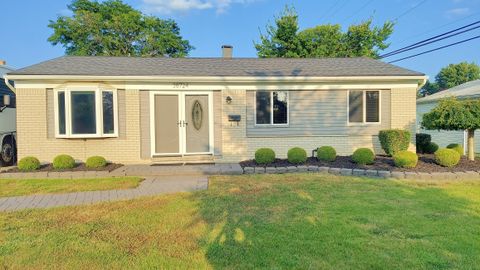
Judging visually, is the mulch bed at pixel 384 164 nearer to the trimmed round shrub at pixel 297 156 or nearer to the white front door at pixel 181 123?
the trimmed round shrub at pixel 297 156

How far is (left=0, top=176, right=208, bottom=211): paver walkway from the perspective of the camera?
17.7ft

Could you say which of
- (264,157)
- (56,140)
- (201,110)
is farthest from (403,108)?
(56,140)

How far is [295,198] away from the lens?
218 inches

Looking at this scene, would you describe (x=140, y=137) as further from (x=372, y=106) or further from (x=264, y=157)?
(x=372, y=106)

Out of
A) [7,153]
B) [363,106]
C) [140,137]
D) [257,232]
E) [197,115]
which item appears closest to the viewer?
[257,232]

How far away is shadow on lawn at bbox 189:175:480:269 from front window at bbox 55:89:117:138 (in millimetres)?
4867

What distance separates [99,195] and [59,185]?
1623 millimetres

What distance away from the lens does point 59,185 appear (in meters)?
6.90

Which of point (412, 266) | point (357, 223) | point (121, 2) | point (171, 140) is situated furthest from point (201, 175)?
point (121, 2)

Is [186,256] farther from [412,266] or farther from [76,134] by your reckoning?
[76,134]

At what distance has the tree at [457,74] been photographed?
147ft

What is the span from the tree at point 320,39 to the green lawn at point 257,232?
22.2 metres

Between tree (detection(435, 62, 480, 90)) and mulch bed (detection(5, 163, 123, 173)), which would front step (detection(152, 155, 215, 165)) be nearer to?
mulch bed (detection(5, 163, 123, 173))

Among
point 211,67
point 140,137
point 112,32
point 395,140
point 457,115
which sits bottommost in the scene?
point 395,140
